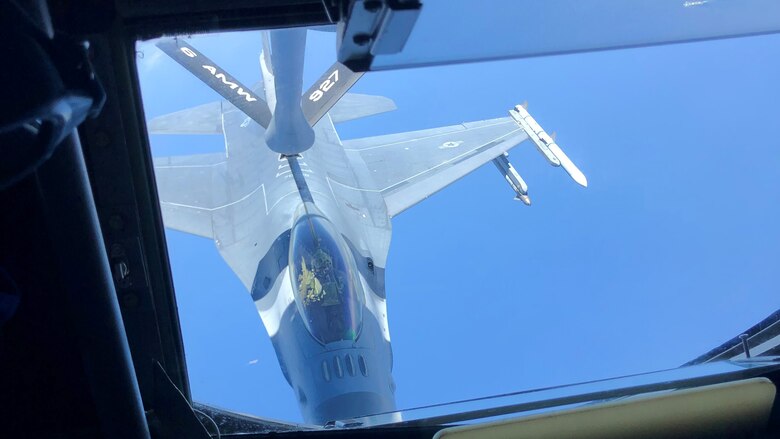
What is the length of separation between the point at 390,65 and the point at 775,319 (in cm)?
167

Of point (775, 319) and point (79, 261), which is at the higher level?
point (79, 261)

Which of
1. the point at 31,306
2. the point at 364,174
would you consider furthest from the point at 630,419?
the point at 364,174

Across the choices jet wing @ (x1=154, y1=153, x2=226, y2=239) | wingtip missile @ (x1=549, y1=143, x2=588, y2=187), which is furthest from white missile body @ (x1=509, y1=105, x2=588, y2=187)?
jet wing @ (x1=154, y1=153, x2=226, y2=239)

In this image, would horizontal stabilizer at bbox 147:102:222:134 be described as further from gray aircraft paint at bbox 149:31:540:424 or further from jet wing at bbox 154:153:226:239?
jet wing at bbox 154:153:226:239

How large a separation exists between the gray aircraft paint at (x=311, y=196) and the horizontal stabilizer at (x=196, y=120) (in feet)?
0.09

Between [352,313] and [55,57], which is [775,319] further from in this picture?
[352,313]

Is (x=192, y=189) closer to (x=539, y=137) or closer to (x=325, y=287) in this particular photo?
(x=325, y=287)

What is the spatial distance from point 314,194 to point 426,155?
309 centimetres

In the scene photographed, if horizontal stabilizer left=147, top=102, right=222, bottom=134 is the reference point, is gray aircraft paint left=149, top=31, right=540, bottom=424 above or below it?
below

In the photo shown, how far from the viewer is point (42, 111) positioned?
0.78 metres

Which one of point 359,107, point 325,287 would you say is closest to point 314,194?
point 325,287

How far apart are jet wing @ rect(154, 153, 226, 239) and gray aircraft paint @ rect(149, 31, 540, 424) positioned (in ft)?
0.07

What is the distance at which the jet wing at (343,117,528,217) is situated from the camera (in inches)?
413

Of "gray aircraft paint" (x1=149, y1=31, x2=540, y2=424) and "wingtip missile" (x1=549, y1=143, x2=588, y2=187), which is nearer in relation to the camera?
"gray aircraft paint" (x1=149, y1=31, x2=540, y2=424)
